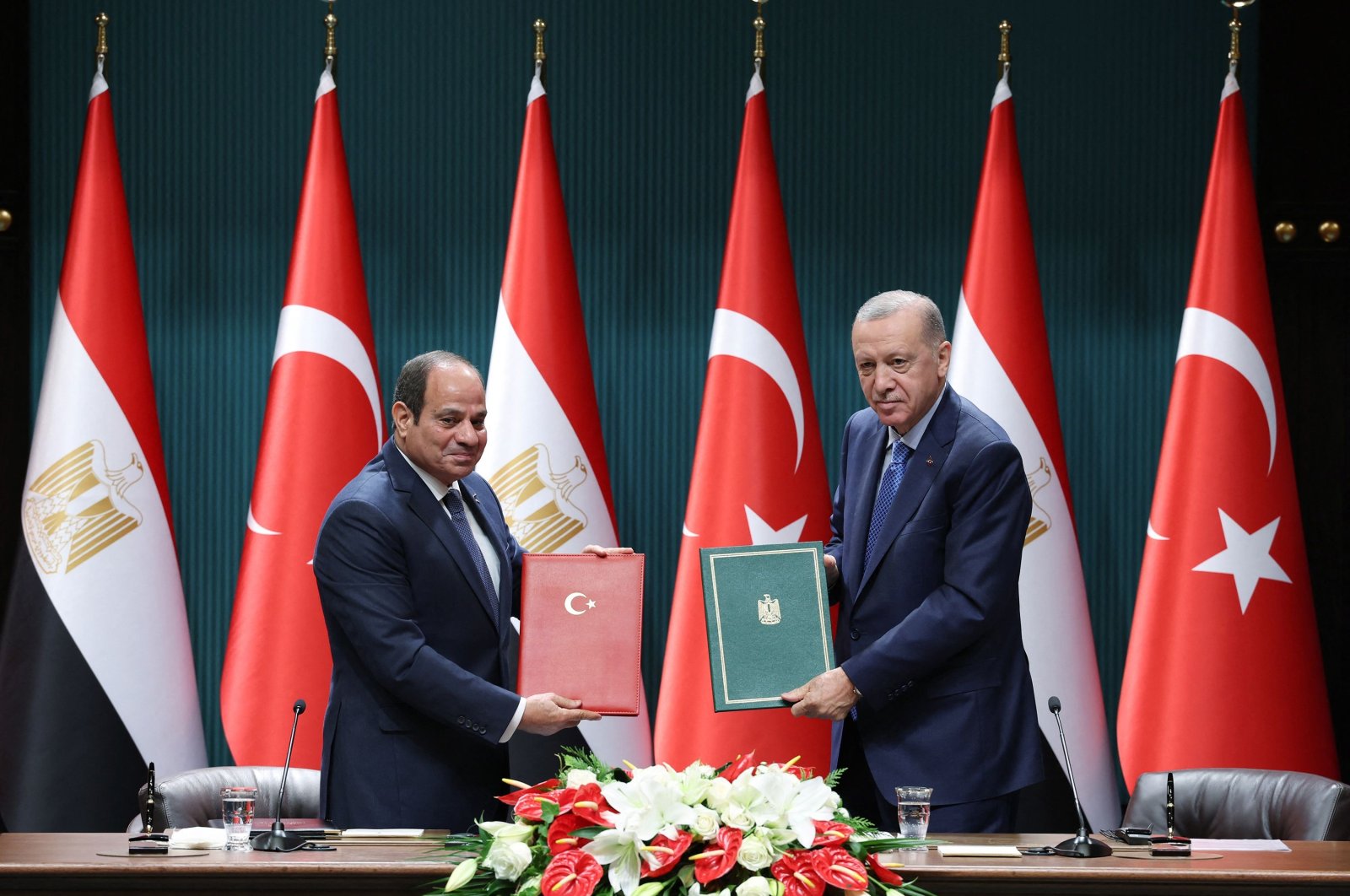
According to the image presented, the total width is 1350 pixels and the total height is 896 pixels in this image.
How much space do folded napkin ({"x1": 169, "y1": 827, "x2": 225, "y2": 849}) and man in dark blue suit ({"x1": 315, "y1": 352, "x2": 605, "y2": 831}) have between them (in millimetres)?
453

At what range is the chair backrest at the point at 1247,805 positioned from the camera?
312 cm

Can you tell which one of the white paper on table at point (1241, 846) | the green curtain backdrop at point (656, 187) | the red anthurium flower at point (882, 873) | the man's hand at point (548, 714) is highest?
the green curtain backdrop at point (656, 187)

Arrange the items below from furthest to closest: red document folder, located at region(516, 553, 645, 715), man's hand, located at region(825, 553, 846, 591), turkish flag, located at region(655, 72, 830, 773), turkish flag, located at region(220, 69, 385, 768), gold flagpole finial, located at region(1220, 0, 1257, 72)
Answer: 1. gold flagpole finial, located at region(1220, 0, 1257, 72)
2. turkish flag, located at region(655, 72, 830, 773)
3. turkish flag, located at region(220, 69, 385, 768)
4. man's hand, located at region(825, 553, 846, 591)
5. red document folder, located at region(516, 553, 645, 715)

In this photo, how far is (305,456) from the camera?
4582 mm

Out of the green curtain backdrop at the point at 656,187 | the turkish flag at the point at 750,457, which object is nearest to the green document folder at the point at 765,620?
the turkish flag at the point at 750,457

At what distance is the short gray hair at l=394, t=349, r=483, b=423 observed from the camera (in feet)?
10.4

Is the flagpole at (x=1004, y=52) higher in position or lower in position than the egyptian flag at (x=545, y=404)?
higher

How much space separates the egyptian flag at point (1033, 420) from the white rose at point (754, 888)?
2944 mm

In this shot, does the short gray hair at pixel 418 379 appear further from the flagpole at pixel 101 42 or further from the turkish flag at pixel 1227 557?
the turkish flag at pixel 1227 557

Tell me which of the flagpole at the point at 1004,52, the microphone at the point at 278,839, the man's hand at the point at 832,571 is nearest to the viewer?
the microphone at the point at 278,839

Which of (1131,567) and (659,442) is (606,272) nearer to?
(659,442)

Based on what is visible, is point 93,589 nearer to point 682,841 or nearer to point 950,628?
point 950,628

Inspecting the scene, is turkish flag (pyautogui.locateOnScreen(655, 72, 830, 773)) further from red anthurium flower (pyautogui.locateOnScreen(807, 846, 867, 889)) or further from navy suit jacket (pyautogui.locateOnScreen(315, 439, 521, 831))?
red anthurium flower (pyautogui.locateOnScreen(807, 846, 867, 889))

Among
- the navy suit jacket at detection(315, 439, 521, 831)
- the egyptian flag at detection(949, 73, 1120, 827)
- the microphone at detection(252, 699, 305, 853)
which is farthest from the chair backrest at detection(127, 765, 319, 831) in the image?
the egyptian flag at detection(949, 73, 1120, 827)
